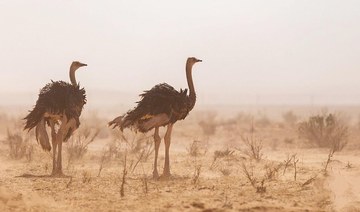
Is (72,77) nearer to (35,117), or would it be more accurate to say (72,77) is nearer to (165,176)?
Result: (35,117)

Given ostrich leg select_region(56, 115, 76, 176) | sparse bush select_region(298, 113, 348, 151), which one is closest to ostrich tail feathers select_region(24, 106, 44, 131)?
ostrich leg select_region(56, 115, 76, 176)

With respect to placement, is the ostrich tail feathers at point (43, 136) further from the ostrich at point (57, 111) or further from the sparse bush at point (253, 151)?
the sparse bush at point (253, 151)

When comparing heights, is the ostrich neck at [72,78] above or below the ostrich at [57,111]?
above

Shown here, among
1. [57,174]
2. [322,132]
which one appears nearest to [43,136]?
[57,174]

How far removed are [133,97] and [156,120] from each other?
13297cm

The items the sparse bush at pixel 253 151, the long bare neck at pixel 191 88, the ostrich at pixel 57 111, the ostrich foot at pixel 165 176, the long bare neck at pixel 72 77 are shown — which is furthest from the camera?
the sparse bush at pixel 253 151

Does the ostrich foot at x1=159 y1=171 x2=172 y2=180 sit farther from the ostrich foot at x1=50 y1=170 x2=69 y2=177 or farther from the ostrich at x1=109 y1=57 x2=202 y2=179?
the ostrich foot at x1=50 y1=170 x2=69 y2=177

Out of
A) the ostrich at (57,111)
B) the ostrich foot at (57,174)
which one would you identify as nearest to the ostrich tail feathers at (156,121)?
the ostrich at (57,111)

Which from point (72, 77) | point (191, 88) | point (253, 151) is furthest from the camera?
point (253, 151)

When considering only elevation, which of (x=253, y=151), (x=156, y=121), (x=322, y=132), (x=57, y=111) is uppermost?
(x=57, y=111)

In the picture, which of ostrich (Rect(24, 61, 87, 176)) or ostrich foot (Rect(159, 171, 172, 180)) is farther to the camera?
ostrich (Rect(24, 61, 87, 176))

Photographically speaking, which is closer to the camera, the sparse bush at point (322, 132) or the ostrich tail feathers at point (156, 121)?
the ostrich tail feathers at point (156, 121)

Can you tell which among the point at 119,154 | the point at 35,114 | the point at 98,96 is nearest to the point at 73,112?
the point at 35,114

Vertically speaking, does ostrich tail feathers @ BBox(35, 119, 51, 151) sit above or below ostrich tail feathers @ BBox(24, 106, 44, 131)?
below
